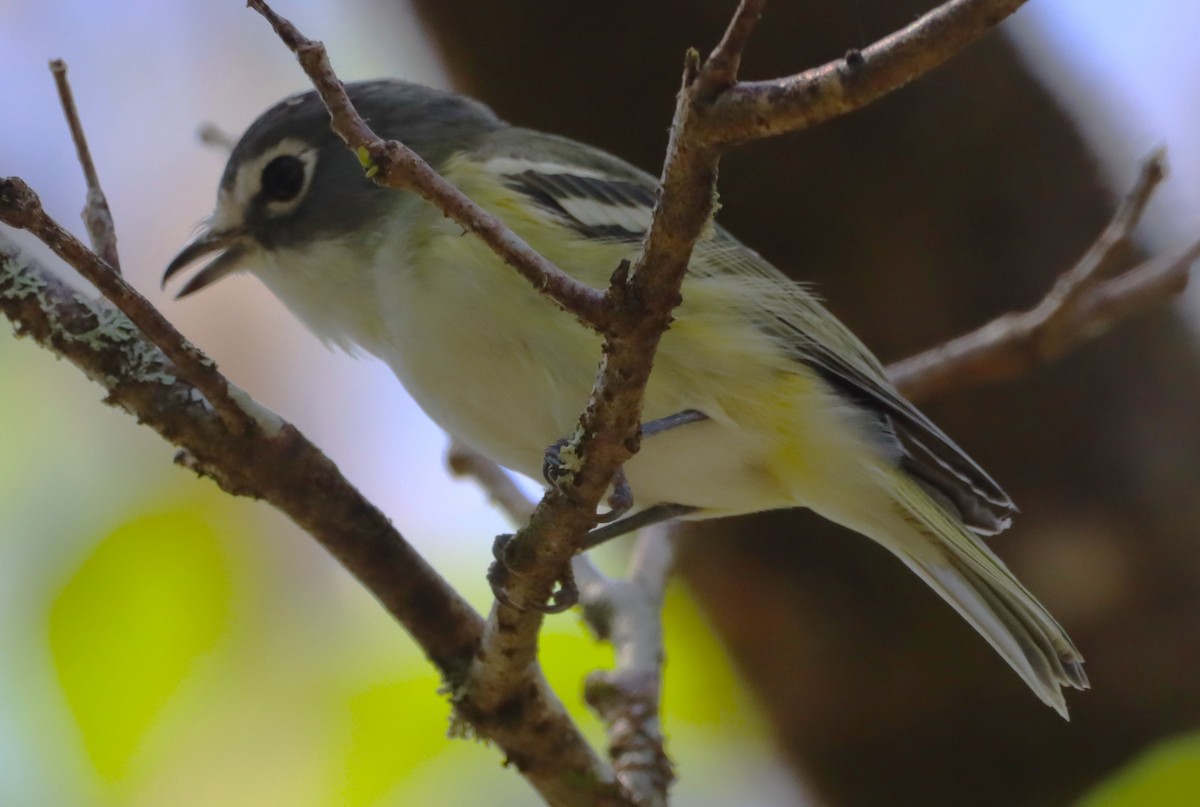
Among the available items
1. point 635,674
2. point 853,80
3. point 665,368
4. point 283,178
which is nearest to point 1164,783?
point 635,674

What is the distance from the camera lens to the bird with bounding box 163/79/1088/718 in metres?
1.81

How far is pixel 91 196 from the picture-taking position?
1.57 metres

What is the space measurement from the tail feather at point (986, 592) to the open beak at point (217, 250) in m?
1.42

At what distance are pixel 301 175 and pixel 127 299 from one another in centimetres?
110

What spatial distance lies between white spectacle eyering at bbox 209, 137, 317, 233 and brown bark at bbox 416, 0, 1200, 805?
23.3 inches

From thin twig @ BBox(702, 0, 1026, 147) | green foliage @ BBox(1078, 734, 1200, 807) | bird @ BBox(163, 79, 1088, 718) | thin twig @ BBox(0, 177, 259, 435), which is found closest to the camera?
thin twig @ BBox(702, 0, 1026, 147)

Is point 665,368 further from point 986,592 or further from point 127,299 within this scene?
point 127,299

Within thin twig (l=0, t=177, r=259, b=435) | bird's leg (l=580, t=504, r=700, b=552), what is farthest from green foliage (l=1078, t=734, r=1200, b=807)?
thin twig (l=0, t=177, r=259, b=435)

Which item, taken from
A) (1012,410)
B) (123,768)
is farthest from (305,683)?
(1012,410)

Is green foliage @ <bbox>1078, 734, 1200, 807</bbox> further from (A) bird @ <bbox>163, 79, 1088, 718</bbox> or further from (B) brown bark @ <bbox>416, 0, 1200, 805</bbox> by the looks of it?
(B) brown bark @ <bbox>416, 0, 1200, 805</bbox>

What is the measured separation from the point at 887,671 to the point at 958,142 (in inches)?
48.4

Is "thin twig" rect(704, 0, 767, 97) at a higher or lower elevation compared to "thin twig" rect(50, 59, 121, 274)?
lower

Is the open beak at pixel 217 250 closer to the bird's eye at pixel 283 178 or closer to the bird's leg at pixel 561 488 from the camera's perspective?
the bird's eye at pixel 283 178

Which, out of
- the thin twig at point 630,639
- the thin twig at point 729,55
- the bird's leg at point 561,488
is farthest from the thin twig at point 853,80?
the thin twig at point 630,639
